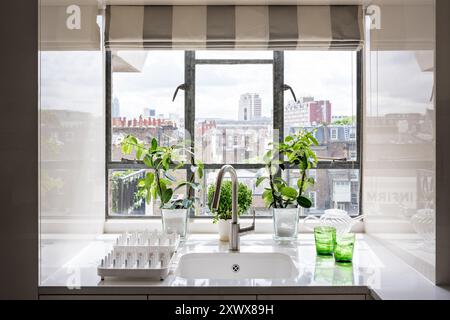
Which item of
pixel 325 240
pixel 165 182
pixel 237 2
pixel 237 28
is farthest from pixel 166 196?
pixel 237 2

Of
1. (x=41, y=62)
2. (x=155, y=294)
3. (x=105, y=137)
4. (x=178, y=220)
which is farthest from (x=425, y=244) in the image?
(x=105, y=137)

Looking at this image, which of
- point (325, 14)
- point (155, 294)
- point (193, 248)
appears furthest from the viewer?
point (325, 14)

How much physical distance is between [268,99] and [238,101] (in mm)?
159

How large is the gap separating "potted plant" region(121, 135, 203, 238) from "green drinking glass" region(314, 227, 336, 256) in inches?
24.5

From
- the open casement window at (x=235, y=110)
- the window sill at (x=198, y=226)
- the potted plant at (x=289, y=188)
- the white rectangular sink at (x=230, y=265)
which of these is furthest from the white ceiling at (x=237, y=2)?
the white rectangular sink at (x=230, y=265)

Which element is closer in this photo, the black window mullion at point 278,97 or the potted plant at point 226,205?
the potted plant at point 226,205

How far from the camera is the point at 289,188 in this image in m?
2.16

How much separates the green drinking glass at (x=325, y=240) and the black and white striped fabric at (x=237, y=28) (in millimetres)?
954

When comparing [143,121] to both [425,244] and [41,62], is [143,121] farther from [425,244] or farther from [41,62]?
[425,244]

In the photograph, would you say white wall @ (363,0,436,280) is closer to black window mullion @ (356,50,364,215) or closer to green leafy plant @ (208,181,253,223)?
black window mullion @ (356,50,364,215)

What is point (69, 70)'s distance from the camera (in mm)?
1795

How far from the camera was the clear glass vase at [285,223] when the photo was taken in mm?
2121

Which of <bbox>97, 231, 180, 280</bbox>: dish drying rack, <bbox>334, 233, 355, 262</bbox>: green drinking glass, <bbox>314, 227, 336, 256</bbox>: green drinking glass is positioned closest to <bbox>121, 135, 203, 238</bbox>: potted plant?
<bbox>97, 231, 180, 280</bbox>: dish drying rack

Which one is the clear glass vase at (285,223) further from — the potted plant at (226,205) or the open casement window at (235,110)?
the open casement window at (235,110)
